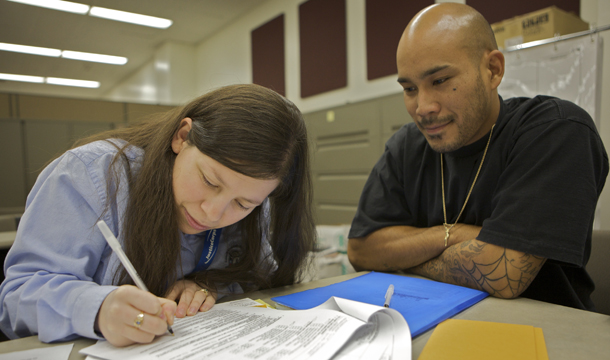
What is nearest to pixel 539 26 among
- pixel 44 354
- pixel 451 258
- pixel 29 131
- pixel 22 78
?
pixel 451 258

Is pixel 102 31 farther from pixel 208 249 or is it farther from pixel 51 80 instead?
pixel 208 249

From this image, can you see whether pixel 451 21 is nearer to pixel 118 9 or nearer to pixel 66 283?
pixel 66 283

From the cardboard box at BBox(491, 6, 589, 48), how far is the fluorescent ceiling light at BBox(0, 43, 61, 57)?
7.43m

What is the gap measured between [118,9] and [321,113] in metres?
3.63

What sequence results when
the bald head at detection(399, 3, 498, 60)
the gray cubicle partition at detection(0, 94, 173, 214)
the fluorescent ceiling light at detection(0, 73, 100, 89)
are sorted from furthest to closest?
the fluorescent ceiling light at detection(0, 73, 100, 89) → the gray cubicle partition at detection(0, 94, 173, 214) → the bald head at detection(399, 3, 498, 60)

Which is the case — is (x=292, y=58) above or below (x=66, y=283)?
above

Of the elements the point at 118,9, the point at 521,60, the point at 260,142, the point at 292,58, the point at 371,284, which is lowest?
the point at 371,284

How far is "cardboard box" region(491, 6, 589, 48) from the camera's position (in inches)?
84.9

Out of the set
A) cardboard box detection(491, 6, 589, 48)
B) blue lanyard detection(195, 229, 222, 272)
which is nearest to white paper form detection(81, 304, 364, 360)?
blue lanyard detection(195, 229, 222, 272)

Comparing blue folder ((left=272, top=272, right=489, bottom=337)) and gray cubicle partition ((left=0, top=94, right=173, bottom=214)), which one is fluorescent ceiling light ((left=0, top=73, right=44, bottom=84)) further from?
blue folder ((left=272, top=272, right=489, bottom=337))

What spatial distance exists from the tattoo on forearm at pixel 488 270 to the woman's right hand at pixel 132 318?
73 cm

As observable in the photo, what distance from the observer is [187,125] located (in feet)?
2.89

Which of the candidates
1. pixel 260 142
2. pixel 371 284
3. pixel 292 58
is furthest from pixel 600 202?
pixel 292 58

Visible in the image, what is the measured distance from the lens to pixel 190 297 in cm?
81
